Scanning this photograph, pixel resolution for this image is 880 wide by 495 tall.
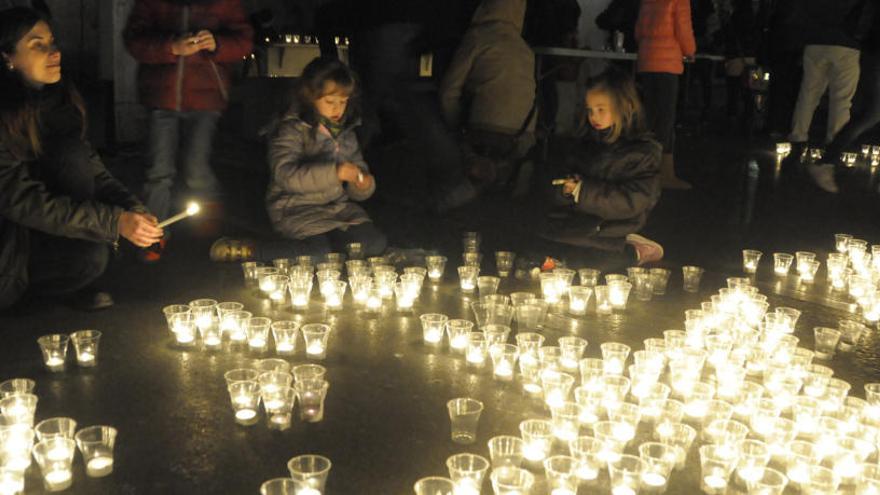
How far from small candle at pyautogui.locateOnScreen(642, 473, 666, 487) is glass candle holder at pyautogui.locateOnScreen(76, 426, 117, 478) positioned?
1942 mm

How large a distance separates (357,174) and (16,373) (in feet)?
9.02

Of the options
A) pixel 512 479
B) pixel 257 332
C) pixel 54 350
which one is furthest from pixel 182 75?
pixel 512 479

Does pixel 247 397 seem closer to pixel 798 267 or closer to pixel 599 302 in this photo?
pixel 599 302

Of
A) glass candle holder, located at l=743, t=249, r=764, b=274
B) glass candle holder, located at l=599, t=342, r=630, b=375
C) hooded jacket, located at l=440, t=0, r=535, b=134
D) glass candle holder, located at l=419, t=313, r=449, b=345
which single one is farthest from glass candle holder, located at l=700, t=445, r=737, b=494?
hooded jacket, located at l=440, t=0, r=535, b=134

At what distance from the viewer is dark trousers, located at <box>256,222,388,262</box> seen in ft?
20.8

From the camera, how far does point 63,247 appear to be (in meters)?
5.21

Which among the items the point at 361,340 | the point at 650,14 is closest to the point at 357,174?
the point at 361,340

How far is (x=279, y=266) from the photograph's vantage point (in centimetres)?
581

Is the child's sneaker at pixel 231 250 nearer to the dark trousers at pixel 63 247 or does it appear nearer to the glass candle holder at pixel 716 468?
the dark trousers at pixel 63 247

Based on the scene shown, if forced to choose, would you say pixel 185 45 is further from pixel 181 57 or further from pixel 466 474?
pixel 466 474

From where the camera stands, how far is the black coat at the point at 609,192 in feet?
21.1

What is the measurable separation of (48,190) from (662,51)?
6511mm

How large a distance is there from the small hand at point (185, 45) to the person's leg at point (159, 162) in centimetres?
47

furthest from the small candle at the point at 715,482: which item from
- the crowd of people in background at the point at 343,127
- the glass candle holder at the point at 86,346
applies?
the crowd of people in background at the point at 343,127
